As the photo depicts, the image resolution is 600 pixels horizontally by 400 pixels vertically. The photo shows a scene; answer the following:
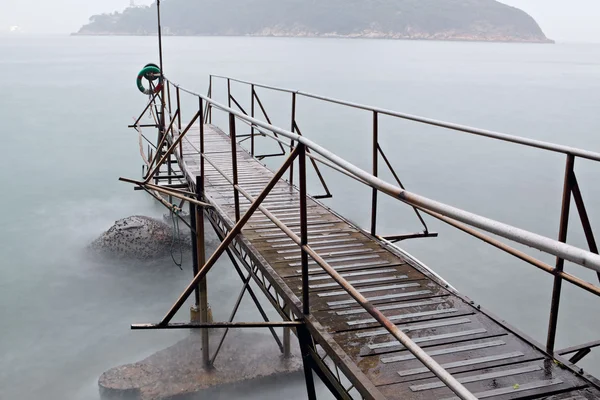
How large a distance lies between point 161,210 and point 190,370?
1387cm

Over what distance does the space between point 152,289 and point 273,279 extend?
39.3 ft

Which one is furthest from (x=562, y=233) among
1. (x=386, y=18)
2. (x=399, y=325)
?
(x=386, y=18)

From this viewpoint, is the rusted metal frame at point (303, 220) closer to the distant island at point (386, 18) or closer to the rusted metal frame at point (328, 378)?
the rusted metal frame at point (328, 378)

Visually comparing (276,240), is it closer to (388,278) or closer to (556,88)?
(388,278)

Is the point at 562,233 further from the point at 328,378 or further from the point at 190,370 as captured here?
the point at 190,370

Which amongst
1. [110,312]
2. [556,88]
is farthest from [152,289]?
[556,88]

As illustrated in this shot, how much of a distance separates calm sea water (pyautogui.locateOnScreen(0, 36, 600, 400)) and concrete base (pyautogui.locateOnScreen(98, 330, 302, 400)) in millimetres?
408

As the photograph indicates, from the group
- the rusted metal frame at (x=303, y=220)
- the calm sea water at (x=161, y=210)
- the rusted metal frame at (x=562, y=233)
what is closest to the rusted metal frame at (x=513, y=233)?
the rusted metal frame at (x=303, y=220)

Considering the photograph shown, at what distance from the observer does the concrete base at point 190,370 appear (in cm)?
1005

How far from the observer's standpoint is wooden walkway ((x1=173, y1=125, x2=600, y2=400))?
134 inches

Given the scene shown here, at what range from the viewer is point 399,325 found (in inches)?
159

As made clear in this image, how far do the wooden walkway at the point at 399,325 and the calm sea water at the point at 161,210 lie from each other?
18.4 ft

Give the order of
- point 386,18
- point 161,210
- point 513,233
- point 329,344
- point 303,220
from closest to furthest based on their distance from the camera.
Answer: point 513,233 → point 329,344 → point 303,220 → point 161,210 → point 386,18

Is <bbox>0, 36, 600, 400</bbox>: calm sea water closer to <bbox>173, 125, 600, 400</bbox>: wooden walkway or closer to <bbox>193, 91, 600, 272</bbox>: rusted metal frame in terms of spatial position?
<bbox>173, 125, 600, 400</bbox>: wooden walkway
